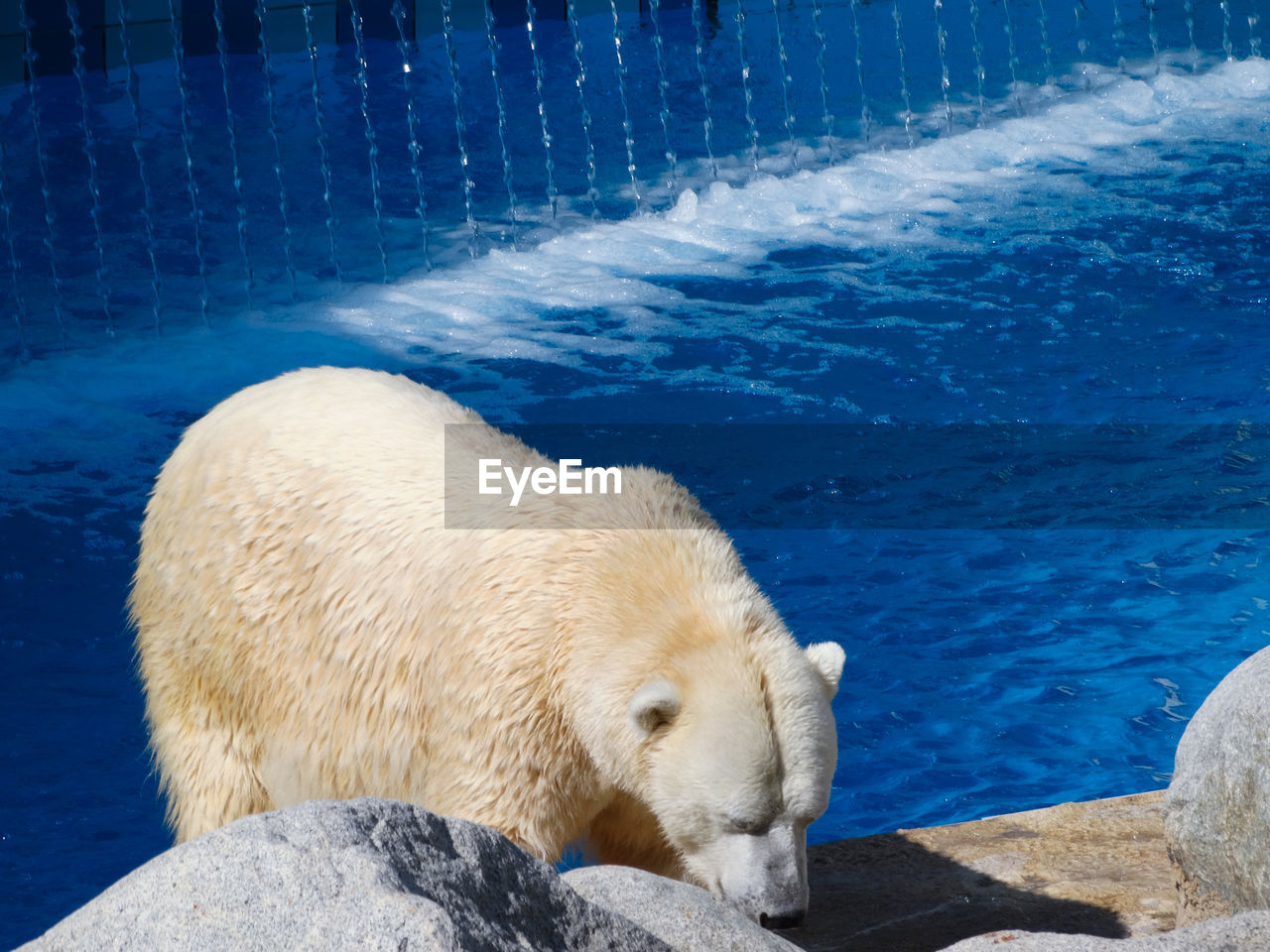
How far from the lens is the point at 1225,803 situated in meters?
3.08

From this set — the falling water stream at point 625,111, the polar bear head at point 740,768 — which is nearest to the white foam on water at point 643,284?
the falling water stream at point 625,111

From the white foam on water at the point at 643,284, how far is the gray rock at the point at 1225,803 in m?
5.10

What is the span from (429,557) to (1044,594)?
409 cm

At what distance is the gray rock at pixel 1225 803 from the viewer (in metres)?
2.97

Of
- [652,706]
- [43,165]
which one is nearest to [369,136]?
[43,165]

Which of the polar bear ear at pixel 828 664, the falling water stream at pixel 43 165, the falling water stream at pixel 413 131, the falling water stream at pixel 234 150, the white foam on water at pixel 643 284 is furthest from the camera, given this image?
the falling water stream at pixel 413 131

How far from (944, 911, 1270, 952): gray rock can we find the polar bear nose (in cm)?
54

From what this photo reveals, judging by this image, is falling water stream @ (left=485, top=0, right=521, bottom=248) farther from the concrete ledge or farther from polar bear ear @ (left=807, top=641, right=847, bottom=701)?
polar bear ear @ (left=807, top=641, right=847, bottom=701)

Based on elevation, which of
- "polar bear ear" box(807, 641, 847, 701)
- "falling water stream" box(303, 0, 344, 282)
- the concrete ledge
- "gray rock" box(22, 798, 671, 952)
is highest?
"falling water stream" box(303, 0, 344, 282)

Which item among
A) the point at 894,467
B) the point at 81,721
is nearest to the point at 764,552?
the point at 894,467

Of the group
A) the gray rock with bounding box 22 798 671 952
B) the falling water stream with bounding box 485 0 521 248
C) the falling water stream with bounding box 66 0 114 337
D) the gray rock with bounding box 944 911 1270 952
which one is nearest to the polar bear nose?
the gray rock with bounding box 944 911 1270 952

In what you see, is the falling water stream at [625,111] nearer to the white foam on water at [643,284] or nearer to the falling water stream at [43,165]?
the white foam on water at [643,284]

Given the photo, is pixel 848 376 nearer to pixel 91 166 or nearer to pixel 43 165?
pixel 91 166

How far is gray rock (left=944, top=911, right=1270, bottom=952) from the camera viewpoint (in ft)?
7.57
